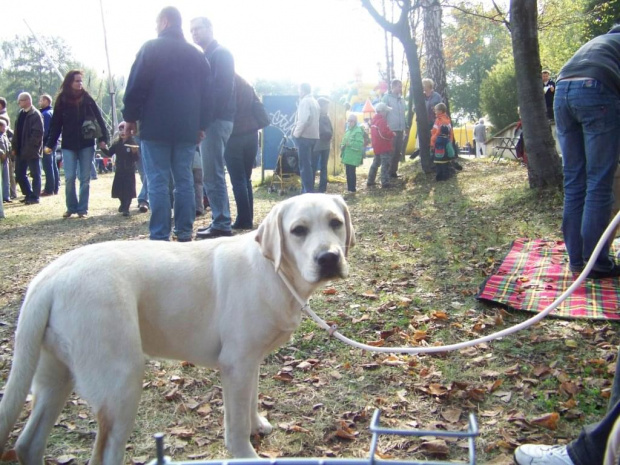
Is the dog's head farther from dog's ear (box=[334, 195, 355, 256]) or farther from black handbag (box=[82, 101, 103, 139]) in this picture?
black handbag (box=[82, 101, 103, 139])

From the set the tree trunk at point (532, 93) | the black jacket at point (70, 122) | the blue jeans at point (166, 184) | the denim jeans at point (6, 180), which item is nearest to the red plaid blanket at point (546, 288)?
the tree trunk at point (532, 93)

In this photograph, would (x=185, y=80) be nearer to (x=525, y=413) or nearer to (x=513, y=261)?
(x=513, y=261)

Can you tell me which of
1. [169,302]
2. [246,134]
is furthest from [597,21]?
[169,302]

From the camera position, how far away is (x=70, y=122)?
9180 millimetres

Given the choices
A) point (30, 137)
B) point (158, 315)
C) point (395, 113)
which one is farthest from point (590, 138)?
point (30, 137)

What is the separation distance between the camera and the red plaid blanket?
160 inches

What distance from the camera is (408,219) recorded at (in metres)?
8.40

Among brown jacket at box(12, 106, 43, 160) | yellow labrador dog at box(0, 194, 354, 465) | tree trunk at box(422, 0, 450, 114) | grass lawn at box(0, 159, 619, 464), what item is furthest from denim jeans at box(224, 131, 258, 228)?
tree trunk at box(422, 0, 450, 114)

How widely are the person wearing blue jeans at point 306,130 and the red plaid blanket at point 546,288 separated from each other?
19.4 feet

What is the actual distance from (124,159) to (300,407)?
828cm

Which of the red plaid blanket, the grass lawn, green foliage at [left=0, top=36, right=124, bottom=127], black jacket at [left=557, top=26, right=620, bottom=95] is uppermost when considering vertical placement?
green foliage at [left=0, top=36, right=124, bottom=127]

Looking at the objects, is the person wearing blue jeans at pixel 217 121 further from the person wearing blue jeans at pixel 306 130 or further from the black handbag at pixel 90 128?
the person wearing blue jeans at pixel 306 130

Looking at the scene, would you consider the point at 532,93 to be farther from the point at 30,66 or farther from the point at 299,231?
the point at 30,66

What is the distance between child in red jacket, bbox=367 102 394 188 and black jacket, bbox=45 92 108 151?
606 cm
